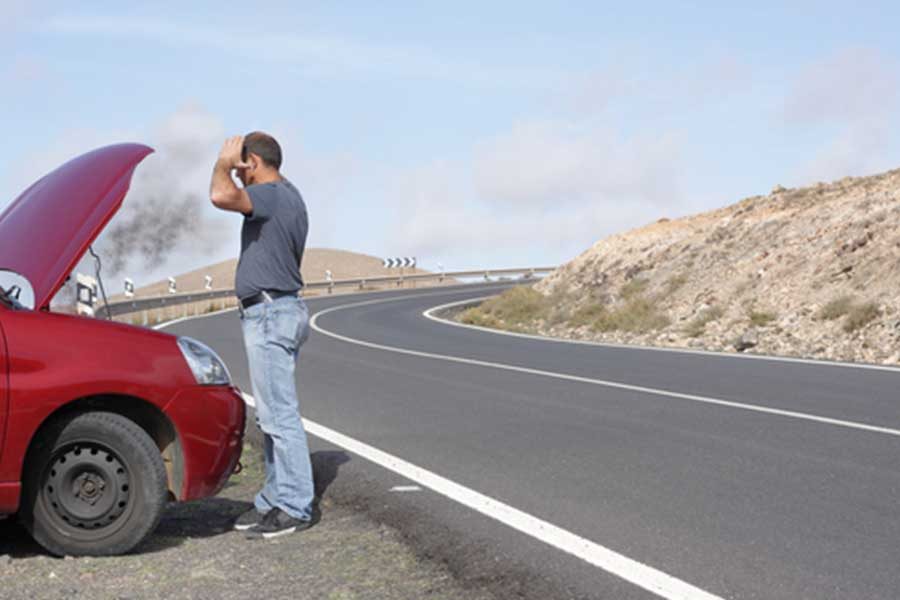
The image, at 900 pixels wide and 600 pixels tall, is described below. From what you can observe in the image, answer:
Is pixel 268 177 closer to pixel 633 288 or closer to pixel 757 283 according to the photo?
pixel 757 283

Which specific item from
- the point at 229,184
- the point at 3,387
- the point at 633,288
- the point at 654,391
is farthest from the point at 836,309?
the point at 3,387

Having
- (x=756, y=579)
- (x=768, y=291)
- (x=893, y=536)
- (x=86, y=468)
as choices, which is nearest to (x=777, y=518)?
(x=893, y=536)

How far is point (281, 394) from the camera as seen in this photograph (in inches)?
278

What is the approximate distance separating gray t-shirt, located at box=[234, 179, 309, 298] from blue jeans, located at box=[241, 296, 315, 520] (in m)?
0.11

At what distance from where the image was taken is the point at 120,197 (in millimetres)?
6230

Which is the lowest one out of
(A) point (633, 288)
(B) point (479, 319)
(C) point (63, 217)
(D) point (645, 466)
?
(B) point (479, 319)

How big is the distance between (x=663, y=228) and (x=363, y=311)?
10.3 m

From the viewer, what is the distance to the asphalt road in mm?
5969

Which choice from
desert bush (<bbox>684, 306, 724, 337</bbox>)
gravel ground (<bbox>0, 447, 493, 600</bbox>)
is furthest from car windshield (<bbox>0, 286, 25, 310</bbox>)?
desert bush (<bbox>684, 306, 724, 337</bbox>)

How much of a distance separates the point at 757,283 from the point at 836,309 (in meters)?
6.09

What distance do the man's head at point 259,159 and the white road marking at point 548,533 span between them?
6.97ft

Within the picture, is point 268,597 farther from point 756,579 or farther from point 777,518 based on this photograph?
point 777,518

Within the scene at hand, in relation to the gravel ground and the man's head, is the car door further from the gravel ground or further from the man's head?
the man's head

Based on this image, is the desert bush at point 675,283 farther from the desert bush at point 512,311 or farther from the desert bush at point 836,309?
the desert bush at point 836,309
